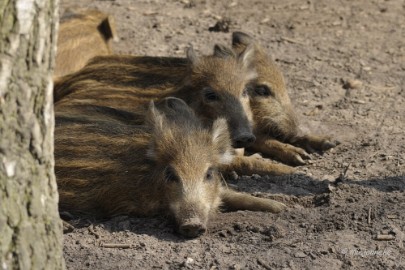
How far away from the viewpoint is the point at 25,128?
310cm

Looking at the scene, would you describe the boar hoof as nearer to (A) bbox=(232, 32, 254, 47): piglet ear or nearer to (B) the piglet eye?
(B) the piglet eye

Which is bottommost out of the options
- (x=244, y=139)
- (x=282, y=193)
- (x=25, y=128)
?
(x=282, y=193)

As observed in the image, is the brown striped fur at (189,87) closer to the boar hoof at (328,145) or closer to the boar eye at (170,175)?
the boar hoof at (328,145)

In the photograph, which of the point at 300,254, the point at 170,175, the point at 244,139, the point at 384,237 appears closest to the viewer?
the point at 300,254

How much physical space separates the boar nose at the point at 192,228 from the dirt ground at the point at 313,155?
50 mm

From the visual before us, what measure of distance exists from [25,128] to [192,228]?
1620mm

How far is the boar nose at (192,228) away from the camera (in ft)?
14.8

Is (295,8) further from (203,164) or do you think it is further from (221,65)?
(203,164)

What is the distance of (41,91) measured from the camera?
3145 millimetres

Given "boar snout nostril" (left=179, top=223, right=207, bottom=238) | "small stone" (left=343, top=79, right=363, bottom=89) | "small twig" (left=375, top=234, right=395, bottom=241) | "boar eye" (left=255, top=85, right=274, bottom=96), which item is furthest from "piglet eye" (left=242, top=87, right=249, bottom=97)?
"small twig" (left=375, top=234, right=395, bottom=241)

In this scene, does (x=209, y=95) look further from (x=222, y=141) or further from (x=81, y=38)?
(x=81, y=38)

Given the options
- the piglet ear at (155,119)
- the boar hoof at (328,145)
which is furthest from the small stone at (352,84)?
the piglet ear at (155,119)

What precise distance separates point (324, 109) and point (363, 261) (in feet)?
8.64

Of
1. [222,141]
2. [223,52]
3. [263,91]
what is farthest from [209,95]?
[222,141]
